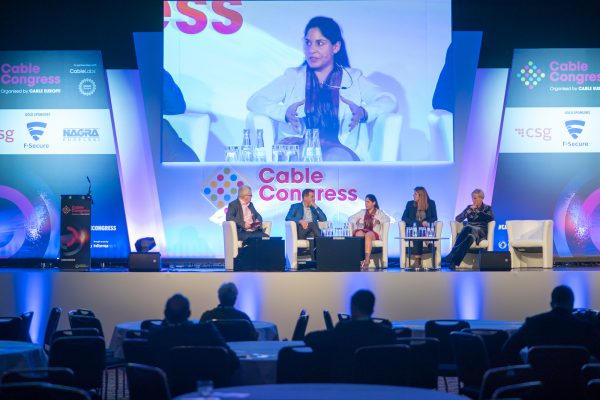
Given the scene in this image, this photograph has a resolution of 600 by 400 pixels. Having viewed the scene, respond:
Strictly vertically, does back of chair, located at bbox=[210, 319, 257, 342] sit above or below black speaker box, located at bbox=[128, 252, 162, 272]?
below

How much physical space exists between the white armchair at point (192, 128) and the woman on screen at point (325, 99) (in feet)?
2.37

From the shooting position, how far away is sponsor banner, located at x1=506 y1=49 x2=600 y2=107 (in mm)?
13148

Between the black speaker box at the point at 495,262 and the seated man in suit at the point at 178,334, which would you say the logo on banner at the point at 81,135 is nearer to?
the black speaker box at the point at 495,262

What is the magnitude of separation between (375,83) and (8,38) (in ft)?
17.8

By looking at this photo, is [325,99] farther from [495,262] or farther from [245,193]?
[495,262]

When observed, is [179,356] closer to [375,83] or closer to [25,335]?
[25,335]

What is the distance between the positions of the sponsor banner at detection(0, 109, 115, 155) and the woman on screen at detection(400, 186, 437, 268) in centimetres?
445

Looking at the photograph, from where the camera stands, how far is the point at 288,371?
14.4 ft

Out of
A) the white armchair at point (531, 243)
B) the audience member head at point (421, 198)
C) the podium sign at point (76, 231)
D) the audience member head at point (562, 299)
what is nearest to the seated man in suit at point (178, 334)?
the audience member head at point (562, 299)

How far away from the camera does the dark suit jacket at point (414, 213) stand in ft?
38.2

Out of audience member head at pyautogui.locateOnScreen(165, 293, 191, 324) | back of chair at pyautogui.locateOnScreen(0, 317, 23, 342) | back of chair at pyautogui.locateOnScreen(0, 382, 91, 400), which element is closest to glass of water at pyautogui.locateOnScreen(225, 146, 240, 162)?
back of chair at pyautogui.locateOnScreen(0, 317, 23, 342)

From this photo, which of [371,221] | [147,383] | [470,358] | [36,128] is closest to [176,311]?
[147,383]

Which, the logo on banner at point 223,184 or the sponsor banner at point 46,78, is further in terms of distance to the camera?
the sponsor banner at point 46,78

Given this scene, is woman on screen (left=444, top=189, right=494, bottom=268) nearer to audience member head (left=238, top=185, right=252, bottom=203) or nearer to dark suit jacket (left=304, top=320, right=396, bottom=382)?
audience member head (left=238, top=185, right=252, bottom=203)
